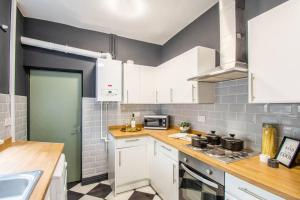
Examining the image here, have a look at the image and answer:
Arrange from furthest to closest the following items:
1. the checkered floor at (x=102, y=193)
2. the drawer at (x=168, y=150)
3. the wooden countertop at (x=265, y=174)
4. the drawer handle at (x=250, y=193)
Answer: the checkered floor at (x=102, y=193) < the drawer at (x=168, y=150) < the drawer handle at (x=250, y=193) < the wooden countertop at (x=265, y=174)

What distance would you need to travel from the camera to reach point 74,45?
2.55 meters

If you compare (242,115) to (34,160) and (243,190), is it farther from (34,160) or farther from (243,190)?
(34,160)

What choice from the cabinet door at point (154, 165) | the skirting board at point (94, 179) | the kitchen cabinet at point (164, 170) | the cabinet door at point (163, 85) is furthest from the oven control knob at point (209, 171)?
the skirting board at point (94, 179)

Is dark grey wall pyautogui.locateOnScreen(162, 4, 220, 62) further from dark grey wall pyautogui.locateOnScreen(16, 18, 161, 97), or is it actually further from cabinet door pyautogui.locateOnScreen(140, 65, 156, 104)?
dark grey wall pyautogui.locateOnScreen(16, 18, 161, 97)

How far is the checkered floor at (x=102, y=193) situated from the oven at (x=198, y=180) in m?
0.73

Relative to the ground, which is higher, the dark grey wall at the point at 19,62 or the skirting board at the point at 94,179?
the dark grey wall at the point at 19,62

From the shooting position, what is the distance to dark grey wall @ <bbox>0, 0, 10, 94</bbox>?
1.62 meters

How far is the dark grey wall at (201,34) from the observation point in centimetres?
205

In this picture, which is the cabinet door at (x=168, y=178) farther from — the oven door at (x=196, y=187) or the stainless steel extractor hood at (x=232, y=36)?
the stainless steel extractor hood at (x=232, y=36)

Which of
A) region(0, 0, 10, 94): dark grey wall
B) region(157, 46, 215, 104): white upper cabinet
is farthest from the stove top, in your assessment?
region(0, 0, 10, 94): dark grey wall

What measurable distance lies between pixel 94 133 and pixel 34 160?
4.45ft

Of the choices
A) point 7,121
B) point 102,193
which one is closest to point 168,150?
point 102,193

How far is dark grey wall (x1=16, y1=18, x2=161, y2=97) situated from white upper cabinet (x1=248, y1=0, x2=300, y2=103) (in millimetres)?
2114

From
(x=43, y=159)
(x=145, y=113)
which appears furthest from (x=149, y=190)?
(x=43, y=159)
